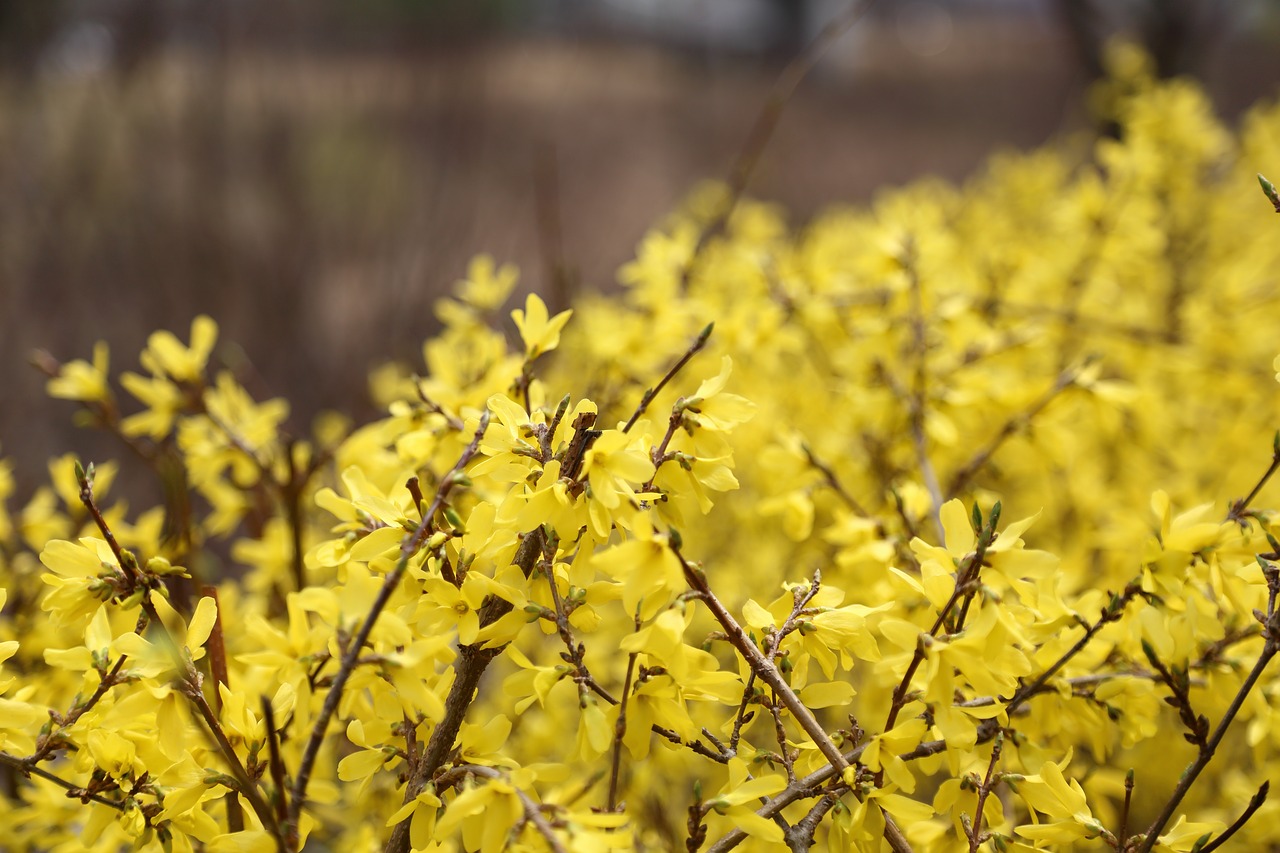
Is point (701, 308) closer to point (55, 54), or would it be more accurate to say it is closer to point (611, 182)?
point (55, 54)

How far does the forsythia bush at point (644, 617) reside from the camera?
0.65 m

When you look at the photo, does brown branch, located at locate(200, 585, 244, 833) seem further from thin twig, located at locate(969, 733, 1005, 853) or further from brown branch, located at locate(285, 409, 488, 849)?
thin twig, located at locate(969, 733, 1005, 853)

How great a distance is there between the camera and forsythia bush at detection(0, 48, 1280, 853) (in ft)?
2.12

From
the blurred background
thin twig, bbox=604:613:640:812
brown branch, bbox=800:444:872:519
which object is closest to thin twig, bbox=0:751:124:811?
thin twig, bbox=604:613:640:812

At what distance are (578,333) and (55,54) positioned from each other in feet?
10.7

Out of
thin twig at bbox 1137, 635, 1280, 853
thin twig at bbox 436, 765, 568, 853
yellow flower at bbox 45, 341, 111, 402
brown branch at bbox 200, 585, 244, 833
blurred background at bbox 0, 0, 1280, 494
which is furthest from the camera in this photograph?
blurred background at bbox 0, 0, 1280, 494

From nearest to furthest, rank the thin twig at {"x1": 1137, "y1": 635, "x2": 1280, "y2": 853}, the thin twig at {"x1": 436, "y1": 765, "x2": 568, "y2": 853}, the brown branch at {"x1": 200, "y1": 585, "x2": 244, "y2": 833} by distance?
the thin twig at {"x1": 436, "y1": 765, "x2": 568, "y2": 853} → the thin twig at {"x1": 1137, "y1": 635, "x2": 1280, "y2": 853} → the brown branch at {"x1": 200, "y1": 585, "x2": 244, "y2": 833}

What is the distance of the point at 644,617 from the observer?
65cm

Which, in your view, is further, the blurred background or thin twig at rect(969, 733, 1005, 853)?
the blurred background

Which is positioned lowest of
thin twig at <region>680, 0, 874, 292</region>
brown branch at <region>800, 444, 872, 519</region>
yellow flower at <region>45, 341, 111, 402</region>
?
brown branch at <region>800, 444, 872, 519</region>

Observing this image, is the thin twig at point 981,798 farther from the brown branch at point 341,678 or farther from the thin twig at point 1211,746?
the brown branch at point 341,678

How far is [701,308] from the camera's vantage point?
1.45m

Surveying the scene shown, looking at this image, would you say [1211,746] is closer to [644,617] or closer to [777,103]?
[644,617]

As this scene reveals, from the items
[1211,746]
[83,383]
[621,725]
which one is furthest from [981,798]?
[83,383]
